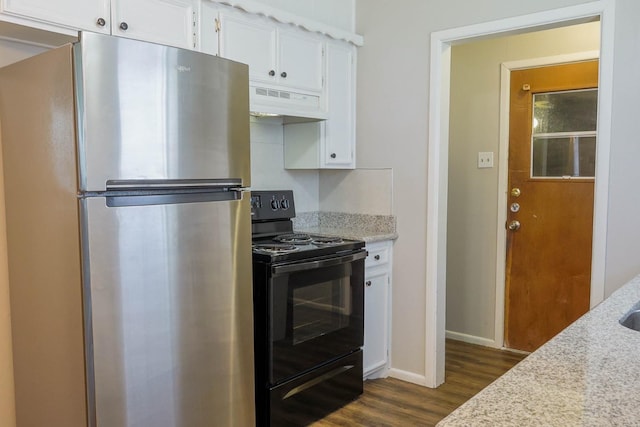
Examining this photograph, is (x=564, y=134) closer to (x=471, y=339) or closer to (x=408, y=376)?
(x=471, y=339)

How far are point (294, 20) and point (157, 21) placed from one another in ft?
2.85

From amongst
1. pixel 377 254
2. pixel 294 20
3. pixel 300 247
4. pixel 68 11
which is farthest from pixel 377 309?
pixel 68 11

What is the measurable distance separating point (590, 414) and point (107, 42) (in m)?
1.59

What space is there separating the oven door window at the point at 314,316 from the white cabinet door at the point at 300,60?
1.04 m

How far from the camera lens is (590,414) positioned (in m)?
0.79

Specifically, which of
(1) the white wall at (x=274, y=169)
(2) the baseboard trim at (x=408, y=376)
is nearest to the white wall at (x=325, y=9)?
(1) the white wall at (x=274, y=169)

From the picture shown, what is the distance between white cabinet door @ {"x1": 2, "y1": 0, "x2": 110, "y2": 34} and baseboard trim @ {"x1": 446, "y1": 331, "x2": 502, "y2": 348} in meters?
3.20

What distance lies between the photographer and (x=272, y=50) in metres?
2.69

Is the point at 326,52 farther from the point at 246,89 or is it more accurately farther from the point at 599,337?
the point at 599,337

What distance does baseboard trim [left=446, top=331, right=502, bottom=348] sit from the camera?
3810mm

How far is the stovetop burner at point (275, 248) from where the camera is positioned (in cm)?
244

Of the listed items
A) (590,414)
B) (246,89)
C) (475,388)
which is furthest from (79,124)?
(475,388)

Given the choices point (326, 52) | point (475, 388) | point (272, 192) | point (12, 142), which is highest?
point (326, 52)

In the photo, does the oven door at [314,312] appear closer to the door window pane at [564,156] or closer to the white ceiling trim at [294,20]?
the white ceiling trim at [294,20]
